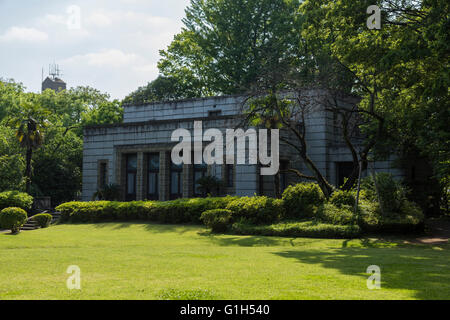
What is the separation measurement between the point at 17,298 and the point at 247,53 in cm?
4260

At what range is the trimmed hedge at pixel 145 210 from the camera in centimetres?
2452

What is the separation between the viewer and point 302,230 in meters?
19.6

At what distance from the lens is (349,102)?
110ft

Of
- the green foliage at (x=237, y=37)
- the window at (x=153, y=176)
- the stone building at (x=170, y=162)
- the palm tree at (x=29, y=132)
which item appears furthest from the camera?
the green foliage at (x=237, y=37)

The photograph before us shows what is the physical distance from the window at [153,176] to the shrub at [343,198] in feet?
46.5

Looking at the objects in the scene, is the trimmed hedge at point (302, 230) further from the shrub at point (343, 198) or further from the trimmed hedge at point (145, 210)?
the trimmed hedge at point (145, 210)

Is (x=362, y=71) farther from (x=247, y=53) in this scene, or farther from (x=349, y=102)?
(x=247, y=53)

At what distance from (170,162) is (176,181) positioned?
1.37 m

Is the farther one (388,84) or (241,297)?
(388,84)

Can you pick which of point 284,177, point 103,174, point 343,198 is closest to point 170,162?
point 103,174

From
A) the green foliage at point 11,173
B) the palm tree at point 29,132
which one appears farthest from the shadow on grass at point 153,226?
the green foliage at point 11,173

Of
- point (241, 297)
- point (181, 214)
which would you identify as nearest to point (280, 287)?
point (241, 297)

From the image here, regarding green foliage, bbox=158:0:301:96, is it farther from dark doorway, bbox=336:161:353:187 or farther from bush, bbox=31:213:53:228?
bush, bbox=31:213:53:228
